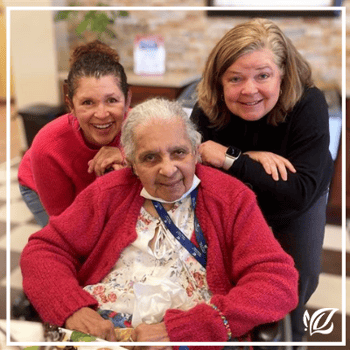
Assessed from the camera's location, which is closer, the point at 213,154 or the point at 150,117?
the point at 150,117

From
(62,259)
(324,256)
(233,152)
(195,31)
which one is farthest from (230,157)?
(195,31)

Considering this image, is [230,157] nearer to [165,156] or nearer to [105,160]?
[165,156]

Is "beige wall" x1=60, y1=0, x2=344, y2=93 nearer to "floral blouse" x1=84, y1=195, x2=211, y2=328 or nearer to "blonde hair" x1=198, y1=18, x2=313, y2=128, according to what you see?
"blonde hair" x1=198, y1=18, x2=313, y2=128

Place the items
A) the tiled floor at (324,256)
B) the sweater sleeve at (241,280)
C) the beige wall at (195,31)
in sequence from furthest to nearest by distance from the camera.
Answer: the beige wall at (195,31)
the tiled floor at (324,256)
the sweater sleeve at (241,280)

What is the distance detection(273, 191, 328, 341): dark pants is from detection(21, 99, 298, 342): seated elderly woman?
0.54 feet

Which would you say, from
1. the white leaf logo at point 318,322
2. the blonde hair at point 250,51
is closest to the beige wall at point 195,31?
the blonde hair at point 250,51

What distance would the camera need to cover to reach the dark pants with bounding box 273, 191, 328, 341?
130 centimetres

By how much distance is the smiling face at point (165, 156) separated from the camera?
1144 millimetres

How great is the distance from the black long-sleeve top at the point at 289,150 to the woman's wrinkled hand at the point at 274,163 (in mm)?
15

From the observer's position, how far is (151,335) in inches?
42.4

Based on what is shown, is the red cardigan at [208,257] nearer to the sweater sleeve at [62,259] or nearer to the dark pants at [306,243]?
the sweater sleeve at [62,259]

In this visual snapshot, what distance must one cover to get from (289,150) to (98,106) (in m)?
0.61

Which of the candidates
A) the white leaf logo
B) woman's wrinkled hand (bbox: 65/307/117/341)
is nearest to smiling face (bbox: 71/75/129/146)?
woman's wrinkled hand (bbox: 65/307/117/341)

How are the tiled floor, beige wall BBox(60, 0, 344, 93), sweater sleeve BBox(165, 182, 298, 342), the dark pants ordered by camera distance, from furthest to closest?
beige wall BBox(60, 0, 344, 93), the dark pants, the tiled floor, sweater sleeve BBox(165, 182, 298, 342)
